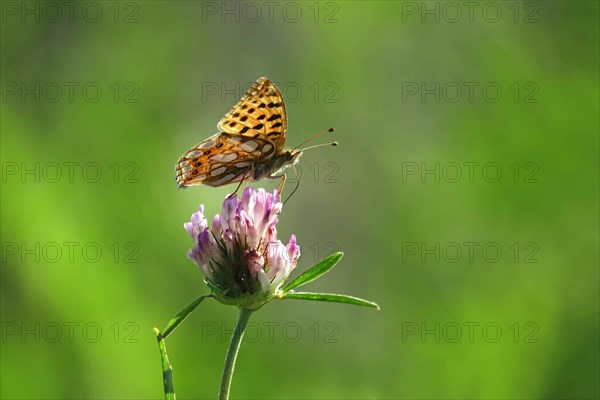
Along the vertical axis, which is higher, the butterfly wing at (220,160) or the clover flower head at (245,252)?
the butterfly wing at (220,160)

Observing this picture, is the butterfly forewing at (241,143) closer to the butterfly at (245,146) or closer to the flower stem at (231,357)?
the butterfly at (245,146)

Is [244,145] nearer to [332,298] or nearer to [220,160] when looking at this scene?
[220,160]

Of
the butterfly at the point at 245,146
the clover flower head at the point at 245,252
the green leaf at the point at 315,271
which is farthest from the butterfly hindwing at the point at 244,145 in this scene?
the green leaf at the point at 315,271

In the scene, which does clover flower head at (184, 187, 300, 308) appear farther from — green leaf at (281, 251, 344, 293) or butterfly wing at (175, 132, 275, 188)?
butterfly wing at (175, 132, 275, 188)

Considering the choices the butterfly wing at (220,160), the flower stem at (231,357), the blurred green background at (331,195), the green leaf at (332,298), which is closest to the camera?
the flower stem at (231,357)

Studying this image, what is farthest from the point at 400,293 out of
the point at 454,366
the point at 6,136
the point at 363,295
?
the point at 6,136

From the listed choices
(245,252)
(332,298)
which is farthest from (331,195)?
(332,298)

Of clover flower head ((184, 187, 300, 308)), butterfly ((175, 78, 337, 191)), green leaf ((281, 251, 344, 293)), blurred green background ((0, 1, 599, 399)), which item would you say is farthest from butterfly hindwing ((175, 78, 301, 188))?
blurred green background ((0, 1, 599, 399))

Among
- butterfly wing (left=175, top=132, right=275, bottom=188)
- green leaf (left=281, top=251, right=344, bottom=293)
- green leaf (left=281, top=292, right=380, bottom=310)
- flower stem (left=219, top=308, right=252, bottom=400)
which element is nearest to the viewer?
flower stem (left=219, top=308, right=252, bottom=400)
